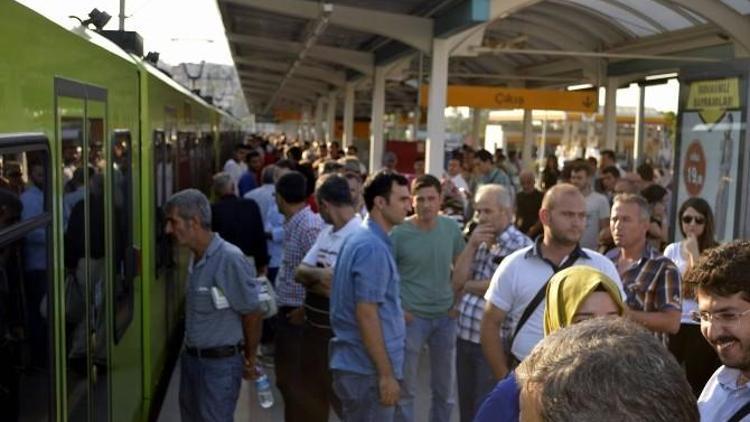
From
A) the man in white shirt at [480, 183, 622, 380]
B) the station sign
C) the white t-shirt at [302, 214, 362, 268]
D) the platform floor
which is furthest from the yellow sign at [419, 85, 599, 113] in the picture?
the man in white shirt at [480, 183, 622, 380]

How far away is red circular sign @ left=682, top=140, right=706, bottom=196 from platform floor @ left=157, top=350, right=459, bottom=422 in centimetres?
257

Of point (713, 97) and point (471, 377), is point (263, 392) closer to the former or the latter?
point (471, 377)

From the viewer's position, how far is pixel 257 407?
786cm

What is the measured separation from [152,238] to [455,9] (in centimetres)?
602

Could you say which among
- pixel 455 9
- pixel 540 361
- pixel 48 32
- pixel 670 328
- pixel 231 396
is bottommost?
pixel 231 396

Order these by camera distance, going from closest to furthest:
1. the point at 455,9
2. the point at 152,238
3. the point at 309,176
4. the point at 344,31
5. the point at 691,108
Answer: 1. the point at 152,238
2. the point at 691,108
3. the point at 309,176
4. the point at 455,9
5. the point at 344,31

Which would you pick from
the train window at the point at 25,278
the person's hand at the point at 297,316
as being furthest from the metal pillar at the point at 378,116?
the train window at the point at 25,278

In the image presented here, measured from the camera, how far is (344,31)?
55.2 ft

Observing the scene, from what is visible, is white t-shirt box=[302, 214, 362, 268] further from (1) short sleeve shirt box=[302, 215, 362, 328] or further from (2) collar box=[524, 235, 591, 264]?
(2) collar box=[524, 235, 591, 264]

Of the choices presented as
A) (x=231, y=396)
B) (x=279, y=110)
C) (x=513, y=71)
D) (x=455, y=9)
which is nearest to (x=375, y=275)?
(x=231, y=396)

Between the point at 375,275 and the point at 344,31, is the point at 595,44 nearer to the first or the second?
the point at 344,31

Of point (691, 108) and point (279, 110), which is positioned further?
point (279, 110)

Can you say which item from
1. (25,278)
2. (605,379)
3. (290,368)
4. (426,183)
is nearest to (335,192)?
(426,183)

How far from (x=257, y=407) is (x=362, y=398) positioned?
3175mm
